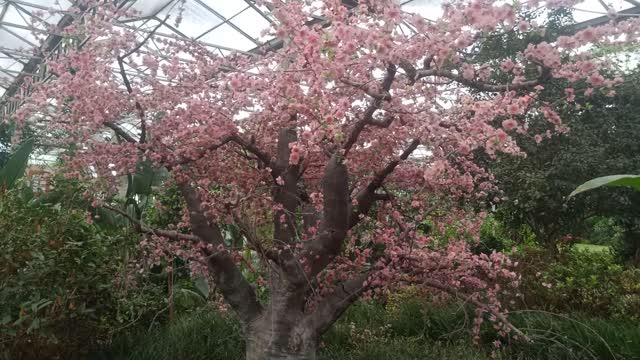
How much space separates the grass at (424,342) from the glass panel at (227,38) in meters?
6.50

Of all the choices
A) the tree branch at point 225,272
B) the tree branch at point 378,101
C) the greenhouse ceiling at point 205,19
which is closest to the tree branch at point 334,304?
the tree branch at point 225,272

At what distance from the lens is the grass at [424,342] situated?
166 inches

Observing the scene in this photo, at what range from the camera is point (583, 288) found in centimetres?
546

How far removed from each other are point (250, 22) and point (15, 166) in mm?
6036

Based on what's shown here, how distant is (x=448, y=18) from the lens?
8.20ft

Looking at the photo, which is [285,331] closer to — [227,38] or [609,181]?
[609,181]

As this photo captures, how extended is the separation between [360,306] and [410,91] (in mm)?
3788

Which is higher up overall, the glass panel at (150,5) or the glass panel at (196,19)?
the glass panel at (196,19)

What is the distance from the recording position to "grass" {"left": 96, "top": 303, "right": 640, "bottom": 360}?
4.21m

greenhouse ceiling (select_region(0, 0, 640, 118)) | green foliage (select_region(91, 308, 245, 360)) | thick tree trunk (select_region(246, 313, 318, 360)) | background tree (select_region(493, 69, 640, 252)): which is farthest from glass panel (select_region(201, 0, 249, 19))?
thick tree trunk (select_region(246, 313, 318, 360))

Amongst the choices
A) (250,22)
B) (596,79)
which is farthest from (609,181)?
(250,22)

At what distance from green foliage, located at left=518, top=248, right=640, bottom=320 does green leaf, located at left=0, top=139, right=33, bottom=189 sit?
15.8 ft

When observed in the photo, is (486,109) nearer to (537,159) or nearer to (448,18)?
(448,18)

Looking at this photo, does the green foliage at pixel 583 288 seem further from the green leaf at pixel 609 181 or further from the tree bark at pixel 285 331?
the green leaf at pixel 609 181
